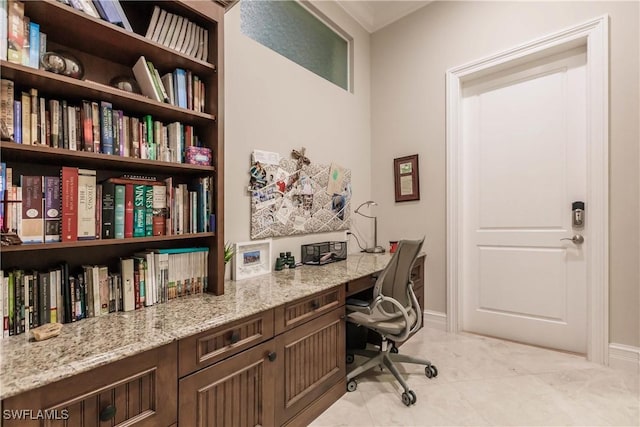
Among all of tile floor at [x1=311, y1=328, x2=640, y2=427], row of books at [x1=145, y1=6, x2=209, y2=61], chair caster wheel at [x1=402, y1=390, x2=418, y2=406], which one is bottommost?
tile floor at [x1=311, y1=328, x2=640, y2=427]

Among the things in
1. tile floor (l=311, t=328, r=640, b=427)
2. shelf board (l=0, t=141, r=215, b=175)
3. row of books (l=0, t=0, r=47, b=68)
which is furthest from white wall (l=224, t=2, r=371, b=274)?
tile floor (l=311, t=328, r=640, b=427)

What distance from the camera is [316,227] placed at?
8.46 ft

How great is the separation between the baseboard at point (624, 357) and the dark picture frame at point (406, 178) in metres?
1.80

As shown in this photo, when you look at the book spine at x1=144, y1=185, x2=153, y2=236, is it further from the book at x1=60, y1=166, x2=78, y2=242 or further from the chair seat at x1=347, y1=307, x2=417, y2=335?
the chair seat at x1=347, y1=307, x2=417, y2=335

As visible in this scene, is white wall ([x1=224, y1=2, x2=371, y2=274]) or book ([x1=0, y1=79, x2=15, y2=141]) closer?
book ([x1=0, y1=79, x2=15, y2=141])

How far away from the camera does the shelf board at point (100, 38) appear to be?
1.07m

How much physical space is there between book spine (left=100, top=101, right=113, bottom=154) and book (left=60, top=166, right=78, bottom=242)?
0.15 metres

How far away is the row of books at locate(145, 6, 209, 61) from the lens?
4.54 feet

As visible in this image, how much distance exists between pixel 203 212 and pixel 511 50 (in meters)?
2.76

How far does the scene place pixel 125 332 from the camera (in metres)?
1.03

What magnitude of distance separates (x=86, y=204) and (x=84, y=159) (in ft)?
0.59

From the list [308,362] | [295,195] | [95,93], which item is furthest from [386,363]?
[95,93]

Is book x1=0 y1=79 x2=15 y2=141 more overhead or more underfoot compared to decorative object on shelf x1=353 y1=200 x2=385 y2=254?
more overhead

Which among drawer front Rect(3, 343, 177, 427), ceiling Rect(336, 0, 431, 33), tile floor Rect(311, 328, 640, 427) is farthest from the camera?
ceiling Rect(336, 0, 431, 33)
